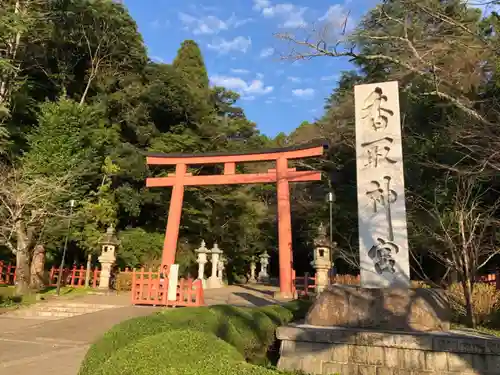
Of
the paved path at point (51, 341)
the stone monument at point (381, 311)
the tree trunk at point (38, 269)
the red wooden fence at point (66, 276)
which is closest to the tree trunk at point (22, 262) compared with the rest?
the tree trunk at point (38, 269)

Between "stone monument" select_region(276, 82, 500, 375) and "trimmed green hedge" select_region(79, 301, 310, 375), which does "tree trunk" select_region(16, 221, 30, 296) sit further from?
"stone monument" select_region(276, 82, 500, 375)

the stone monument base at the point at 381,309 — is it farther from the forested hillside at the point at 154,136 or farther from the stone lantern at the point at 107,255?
the stone lantern at the point at 107,255

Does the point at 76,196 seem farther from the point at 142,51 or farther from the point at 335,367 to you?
the point at 335,367

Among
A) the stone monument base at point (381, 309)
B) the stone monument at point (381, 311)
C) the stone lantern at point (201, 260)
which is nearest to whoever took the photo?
the stone monument at point (381, 311)

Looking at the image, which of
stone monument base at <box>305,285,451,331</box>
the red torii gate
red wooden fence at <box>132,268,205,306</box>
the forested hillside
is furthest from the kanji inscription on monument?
the red torii gate

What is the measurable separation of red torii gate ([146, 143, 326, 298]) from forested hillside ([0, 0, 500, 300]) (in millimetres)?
2808

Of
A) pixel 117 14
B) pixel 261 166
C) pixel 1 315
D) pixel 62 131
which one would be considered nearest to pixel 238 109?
pixel 261 166

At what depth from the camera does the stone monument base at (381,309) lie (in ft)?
19.4

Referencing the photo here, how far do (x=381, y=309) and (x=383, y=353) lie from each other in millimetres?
1036

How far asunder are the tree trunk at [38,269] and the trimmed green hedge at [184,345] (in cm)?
1326

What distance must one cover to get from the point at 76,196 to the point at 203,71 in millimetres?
14800

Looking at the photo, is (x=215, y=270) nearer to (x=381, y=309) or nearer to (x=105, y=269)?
(x=105, y=269)

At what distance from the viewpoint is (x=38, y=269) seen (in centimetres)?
1689

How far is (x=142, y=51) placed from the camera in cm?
2409
